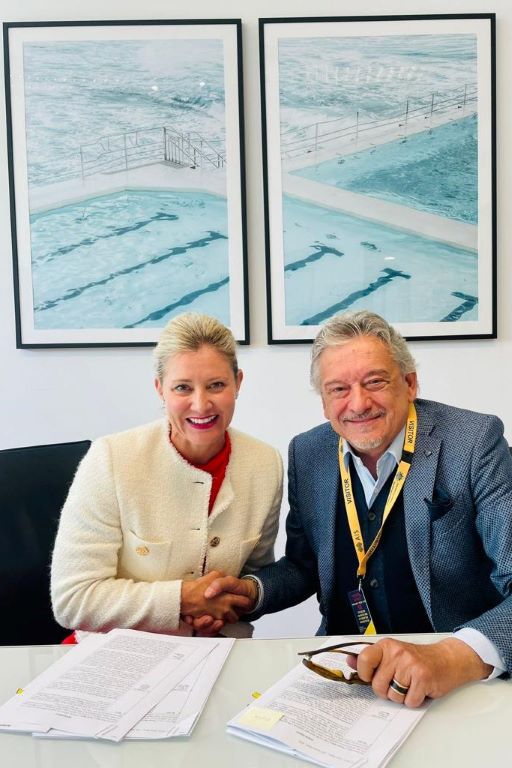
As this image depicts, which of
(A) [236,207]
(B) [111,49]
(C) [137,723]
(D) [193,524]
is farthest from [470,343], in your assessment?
(C) [137,723]

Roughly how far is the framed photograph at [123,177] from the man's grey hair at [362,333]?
3.59 feet

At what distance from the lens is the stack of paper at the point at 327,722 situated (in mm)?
1026

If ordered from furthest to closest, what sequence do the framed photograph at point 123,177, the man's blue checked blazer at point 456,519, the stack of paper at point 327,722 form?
the framed photograph at point 123,177 < the man's blue checked blazer at point 456,519 < the stack of paper at point 327,722

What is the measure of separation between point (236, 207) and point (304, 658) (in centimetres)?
190

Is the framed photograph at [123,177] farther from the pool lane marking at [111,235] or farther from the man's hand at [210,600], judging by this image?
the man's hand at [210,600]

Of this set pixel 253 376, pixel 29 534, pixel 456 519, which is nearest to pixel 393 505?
pixel 456 519

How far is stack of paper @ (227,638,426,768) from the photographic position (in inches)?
40.4

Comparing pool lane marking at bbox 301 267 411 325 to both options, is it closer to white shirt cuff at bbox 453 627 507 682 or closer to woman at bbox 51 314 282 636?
woman at bbox 51 314 282 636

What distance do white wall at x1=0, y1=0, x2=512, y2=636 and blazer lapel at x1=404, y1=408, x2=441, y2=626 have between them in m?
1.20

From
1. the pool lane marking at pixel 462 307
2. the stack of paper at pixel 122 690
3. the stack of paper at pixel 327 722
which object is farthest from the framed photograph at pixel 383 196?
the stack of paper at pixel 327 722

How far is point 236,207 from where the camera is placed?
9.05ft

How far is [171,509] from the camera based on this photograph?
5.71 feet

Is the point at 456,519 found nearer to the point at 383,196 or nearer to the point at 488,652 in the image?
the point at 488,652

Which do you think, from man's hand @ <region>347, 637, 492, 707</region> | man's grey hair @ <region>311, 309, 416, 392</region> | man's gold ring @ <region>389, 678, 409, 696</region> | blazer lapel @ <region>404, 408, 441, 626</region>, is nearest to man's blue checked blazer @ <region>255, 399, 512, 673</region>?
blazer lapel @ <region>404, 408, 441, 626</region>
